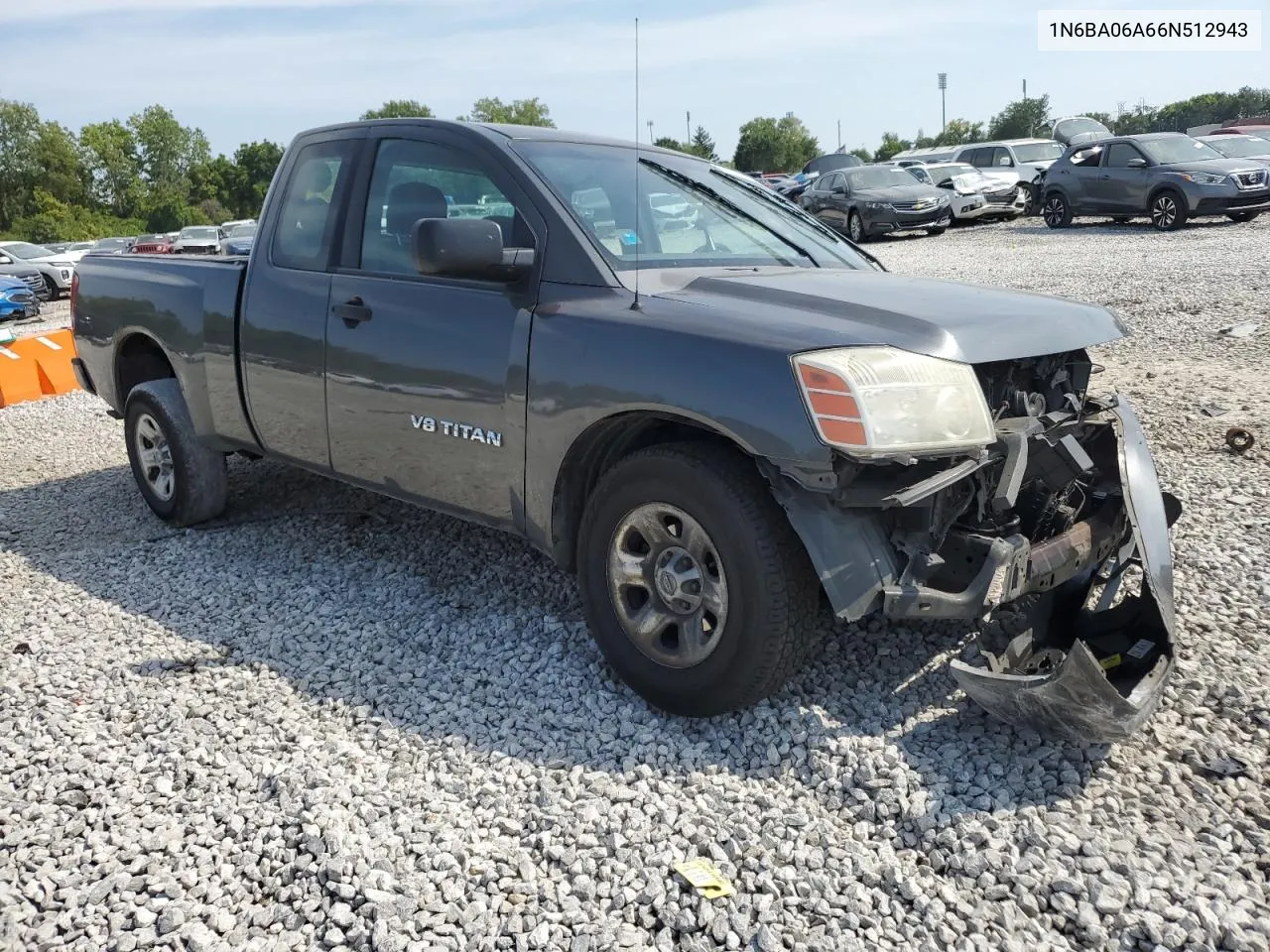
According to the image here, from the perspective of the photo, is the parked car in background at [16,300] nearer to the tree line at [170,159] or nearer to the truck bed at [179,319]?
the truck bed at [179,319]

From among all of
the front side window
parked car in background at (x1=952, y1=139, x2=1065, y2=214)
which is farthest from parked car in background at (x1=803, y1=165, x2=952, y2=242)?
the front side window

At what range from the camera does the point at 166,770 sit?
10.8ft

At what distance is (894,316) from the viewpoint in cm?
311

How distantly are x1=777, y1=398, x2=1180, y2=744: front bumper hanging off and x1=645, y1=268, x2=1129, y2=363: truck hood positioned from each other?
33 centimetres

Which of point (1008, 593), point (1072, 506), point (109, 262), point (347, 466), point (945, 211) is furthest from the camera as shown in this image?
point (945, 211)

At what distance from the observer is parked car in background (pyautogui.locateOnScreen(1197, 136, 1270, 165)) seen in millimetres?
19688

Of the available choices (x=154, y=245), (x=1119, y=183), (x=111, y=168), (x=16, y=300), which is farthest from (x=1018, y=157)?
(x=111, y=168)

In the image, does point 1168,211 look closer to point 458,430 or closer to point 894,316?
point 894,316

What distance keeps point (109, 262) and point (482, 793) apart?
420 cm

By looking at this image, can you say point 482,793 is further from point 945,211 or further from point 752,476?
point 945,211

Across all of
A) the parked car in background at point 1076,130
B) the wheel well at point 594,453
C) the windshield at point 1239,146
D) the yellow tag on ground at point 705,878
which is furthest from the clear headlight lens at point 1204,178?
the yellow tag on ground at point 705,878

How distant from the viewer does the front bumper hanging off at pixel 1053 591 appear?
2895 mm

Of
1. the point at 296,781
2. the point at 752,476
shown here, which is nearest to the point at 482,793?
the point at 296,781

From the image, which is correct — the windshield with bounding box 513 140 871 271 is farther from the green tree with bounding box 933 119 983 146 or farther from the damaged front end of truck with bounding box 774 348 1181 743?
the green tree with bounding box 933 119 983 146
